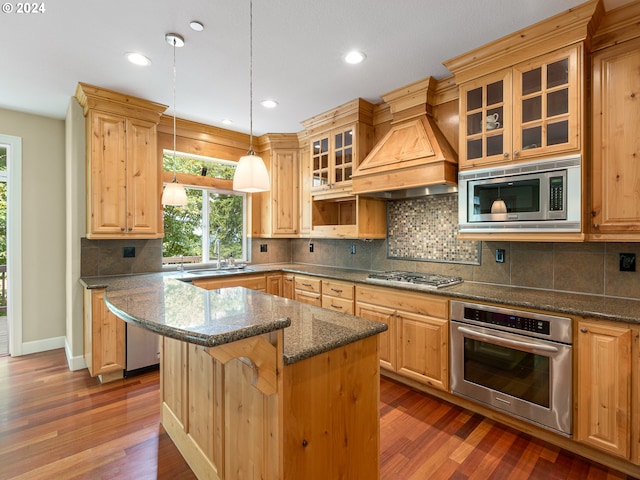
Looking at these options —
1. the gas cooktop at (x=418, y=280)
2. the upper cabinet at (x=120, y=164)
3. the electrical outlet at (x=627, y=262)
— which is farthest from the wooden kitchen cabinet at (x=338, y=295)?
the electrical outlet at (x=627, y=262)

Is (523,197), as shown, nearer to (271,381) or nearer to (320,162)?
(271,381)

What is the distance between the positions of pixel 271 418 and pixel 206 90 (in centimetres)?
298

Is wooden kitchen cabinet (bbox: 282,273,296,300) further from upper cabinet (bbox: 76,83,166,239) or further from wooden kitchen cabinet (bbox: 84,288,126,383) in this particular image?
wooden kitchen cabinet (bbox: 84,288,126,383)

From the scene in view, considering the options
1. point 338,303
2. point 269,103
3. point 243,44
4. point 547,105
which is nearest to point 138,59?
point 243,44

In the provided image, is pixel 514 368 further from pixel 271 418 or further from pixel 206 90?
pixel 206 90

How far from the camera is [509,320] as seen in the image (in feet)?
7.29

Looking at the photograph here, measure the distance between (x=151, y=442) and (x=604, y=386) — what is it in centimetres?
286

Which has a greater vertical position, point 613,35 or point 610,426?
point 613,35

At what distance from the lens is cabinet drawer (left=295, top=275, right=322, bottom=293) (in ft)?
12.2

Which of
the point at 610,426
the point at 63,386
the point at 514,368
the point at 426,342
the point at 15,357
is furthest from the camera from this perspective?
the point at 15,357

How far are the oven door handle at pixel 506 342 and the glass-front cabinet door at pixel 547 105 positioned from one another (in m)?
1.29

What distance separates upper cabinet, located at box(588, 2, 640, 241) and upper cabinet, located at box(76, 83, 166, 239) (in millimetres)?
3790

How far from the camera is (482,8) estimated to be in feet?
6.50

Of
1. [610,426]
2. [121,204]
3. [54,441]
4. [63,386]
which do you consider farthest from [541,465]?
[121,204]
